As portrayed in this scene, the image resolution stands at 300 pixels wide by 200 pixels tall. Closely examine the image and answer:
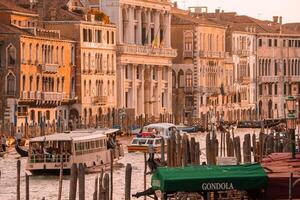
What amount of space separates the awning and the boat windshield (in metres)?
17.3

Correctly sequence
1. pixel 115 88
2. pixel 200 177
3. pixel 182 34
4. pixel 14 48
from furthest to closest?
pixel 182 34 < pixel 115 88 < pixel 14 48 < pixel 200 177

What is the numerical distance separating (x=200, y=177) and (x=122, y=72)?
46.9 meters

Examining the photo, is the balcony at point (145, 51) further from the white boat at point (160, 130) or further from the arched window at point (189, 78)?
the white boat at point (160, 130)

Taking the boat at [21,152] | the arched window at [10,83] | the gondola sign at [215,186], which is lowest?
the boat at [21,152]

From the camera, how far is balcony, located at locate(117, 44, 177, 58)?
70125 mm

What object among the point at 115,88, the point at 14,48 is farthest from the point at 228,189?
the point at 115,88

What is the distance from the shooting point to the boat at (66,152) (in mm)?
40969

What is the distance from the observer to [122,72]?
230 feet

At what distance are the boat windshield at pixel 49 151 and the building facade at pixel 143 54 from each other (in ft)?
90.9

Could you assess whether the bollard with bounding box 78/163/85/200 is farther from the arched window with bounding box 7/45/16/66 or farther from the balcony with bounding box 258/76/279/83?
the balcony with bounding box 258/76/279/83

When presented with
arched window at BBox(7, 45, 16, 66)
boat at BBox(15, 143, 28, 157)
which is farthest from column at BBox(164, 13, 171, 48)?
boat at BBox(15, 143, 28, 157)

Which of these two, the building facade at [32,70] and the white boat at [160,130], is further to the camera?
the building facade at [32,70]

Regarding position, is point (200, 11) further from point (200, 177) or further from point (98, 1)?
point (200, 177)

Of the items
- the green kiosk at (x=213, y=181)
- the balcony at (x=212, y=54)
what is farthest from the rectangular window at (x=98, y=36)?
the green kiosk at (x=213, y=181)
